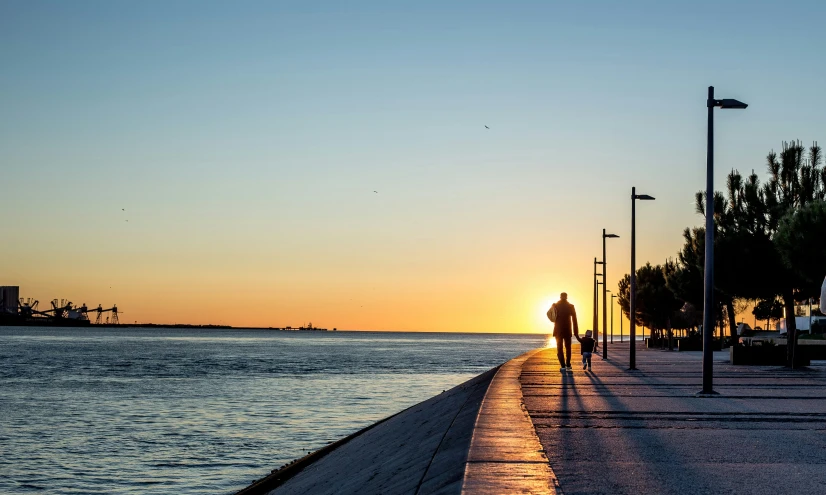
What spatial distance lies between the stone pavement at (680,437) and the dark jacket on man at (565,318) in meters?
2.82

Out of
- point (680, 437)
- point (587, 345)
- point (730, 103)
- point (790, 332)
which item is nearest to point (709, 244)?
point (730, 103)

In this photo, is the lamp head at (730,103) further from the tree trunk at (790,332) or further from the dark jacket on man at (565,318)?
the tree trunk at (790,332)

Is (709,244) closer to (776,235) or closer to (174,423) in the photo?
(776,235)

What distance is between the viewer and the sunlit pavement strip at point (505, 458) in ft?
21.2

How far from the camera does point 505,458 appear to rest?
300 inches

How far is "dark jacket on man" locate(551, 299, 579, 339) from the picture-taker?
72.5 ft

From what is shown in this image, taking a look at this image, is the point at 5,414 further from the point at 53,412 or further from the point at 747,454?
the point at 747,454

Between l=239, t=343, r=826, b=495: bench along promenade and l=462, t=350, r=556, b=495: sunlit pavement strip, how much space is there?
12 mm

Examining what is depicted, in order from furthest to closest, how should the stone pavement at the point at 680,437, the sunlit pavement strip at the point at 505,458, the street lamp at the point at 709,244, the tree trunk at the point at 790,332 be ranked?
the tree trunk at the point at 790,332
the street lamp at the point at 709,244
the stone pavement at the point at 680,437
the sunlit pavement strip at the point at 505,458

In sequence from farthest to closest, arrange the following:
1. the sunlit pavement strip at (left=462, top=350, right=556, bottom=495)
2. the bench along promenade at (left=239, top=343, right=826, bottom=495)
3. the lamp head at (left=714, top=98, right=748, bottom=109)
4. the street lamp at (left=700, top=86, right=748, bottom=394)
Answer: the lamp head at (left=714, top=98, right=748, bottom=109)
the street lamp at (left=700, top=86, right=748, bottom=394)
the bench along promenade at (left=239, top=343, right=826, bottom=495)
the sunlit pavement strip at (left=462, top=350, right=556, bottom=495)

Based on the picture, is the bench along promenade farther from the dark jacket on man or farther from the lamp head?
the lamp head

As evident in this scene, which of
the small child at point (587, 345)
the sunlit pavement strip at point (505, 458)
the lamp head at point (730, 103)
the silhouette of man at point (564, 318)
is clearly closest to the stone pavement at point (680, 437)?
the sunlit pavement strip at point (505, 458)

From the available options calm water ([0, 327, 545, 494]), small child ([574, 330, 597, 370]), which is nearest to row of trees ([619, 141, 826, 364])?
small child ([574, 330, 597, 370])

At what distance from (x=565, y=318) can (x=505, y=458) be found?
15.0 meters
